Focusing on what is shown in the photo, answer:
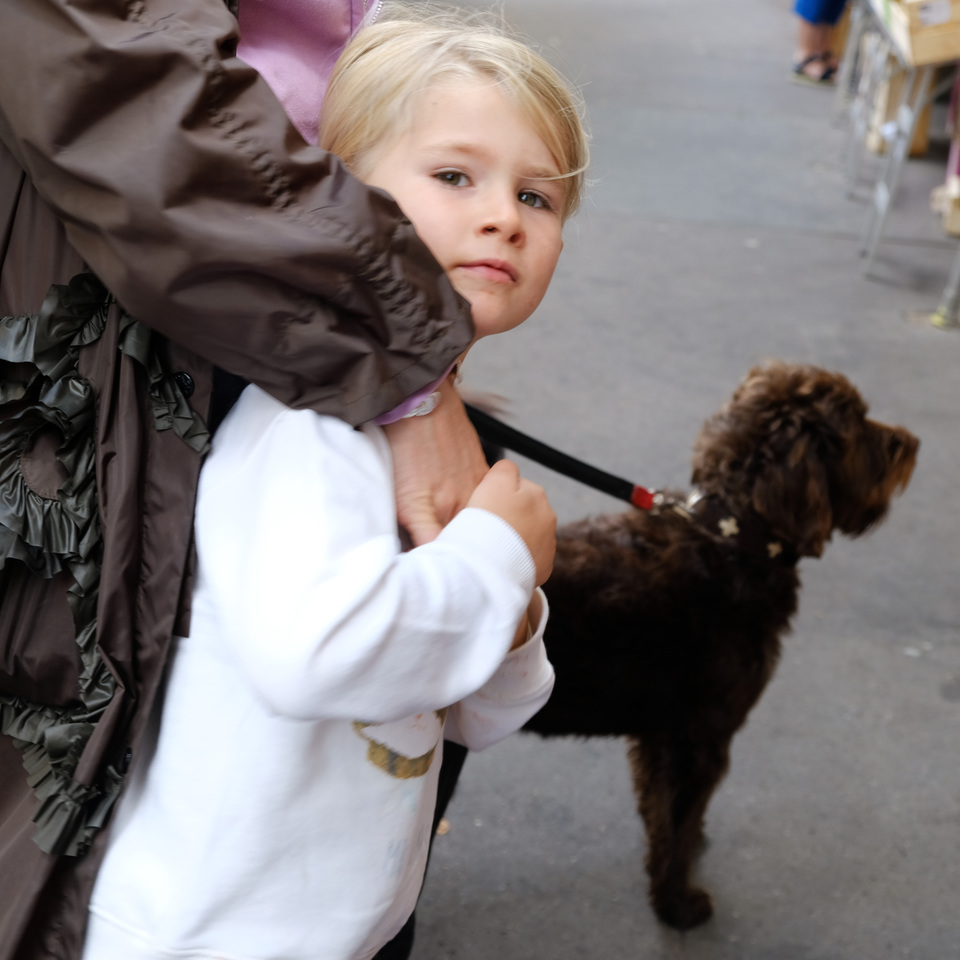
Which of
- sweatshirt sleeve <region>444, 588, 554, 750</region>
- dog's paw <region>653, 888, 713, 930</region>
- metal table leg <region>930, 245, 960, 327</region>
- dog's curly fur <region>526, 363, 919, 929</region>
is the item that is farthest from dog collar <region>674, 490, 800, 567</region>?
metal table leg <region>930, 245, 960, 327</region>

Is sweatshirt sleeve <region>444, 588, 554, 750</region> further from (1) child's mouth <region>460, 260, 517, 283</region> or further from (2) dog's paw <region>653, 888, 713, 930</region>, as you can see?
(2) dog's paw <region>653, 888, 713, 930</region>

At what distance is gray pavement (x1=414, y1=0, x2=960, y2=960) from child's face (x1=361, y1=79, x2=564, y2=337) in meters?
1.73

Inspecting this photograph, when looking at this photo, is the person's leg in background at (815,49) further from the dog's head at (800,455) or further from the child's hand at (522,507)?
the child's hand at (522,507)

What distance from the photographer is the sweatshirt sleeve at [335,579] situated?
0.95 m

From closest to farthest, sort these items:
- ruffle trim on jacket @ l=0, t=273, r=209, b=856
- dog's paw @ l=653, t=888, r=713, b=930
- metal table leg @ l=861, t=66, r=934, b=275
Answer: ruffle trim on jacket @ l=0, t=273, r=209, b=856 → dog's paw @ l=653, t=888, r=713, b=930 → metal table leg @ l=861, t=66, r=934, b=275

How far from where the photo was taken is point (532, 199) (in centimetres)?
123

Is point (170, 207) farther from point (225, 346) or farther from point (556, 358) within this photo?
point (556, 358)

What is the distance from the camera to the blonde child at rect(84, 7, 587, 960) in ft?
3.18

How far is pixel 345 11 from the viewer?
1.28 meters

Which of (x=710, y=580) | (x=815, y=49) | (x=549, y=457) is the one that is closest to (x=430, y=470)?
(x=549, y=457)

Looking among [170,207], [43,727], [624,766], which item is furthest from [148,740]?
[624,766]

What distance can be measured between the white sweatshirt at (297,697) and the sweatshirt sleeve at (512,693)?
0.18 m

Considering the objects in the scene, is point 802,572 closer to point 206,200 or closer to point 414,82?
point 414,82

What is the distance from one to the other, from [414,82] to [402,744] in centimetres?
71
